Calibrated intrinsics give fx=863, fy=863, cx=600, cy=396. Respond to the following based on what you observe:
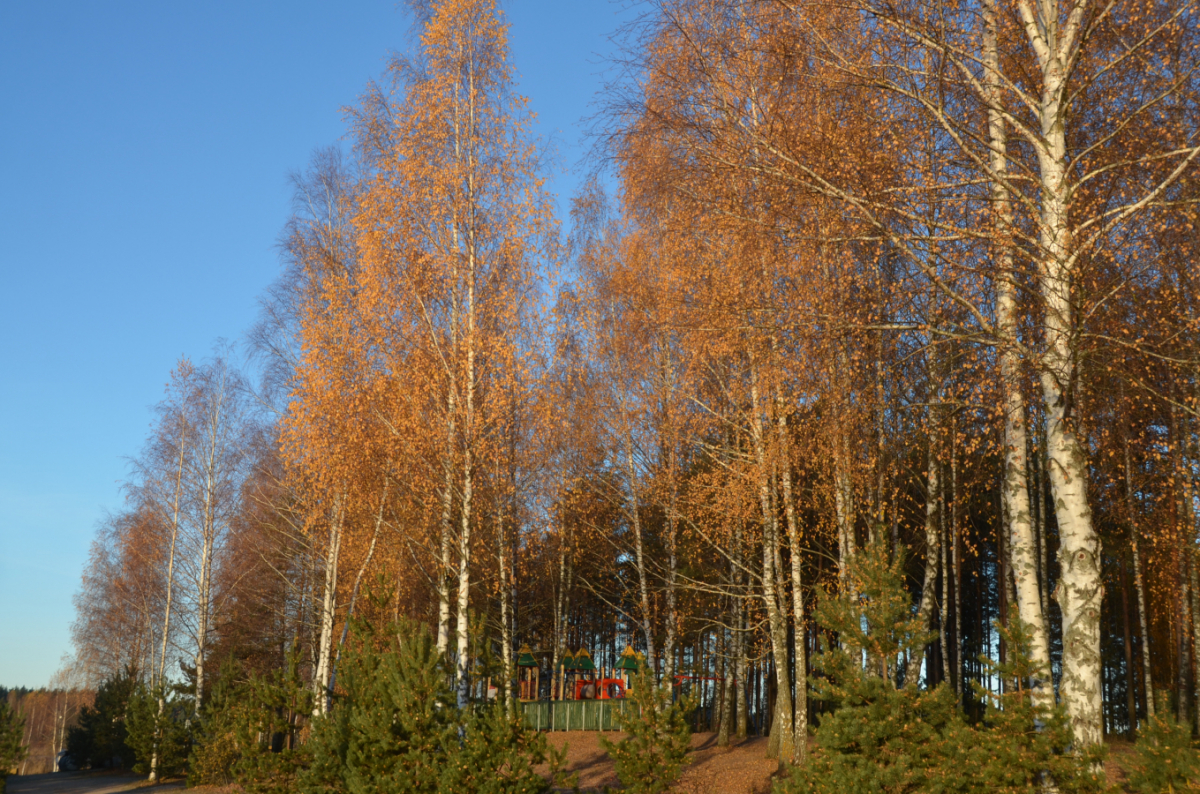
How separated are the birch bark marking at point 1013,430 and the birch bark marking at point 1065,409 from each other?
292 millimetres

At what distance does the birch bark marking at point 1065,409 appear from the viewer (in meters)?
6.01

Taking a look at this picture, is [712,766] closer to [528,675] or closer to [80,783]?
[80,783]

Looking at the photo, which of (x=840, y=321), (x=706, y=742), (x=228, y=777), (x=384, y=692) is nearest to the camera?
(x=840, y=321)

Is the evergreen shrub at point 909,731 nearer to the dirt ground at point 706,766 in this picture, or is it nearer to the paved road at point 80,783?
the dirt ground at point 706,766

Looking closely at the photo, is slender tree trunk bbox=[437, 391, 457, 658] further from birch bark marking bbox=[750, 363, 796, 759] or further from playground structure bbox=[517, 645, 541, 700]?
playground structure bbox=[517, 645, 541, 700]

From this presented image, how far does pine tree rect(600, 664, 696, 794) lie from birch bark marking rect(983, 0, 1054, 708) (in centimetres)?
337

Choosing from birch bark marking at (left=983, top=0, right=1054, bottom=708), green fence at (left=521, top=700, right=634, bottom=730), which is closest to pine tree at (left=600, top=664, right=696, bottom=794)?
birch bark marking at (left=983, top=0, right=1054, bottom=708)

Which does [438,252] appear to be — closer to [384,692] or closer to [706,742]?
[384,692]


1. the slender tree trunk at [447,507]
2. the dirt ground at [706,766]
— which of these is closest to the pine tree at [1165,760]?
the dirt ground at [706,766]

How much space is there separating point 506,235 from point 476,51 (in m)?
2.96

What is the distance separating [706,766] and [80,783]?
15545 millimetres

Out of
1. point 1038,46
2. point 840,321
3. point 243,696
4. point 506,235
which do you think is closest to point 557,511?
point 506,235

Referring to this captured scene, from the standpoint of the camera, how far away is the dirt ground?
1227 cm

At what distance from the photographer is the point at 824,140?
26.2 ft
